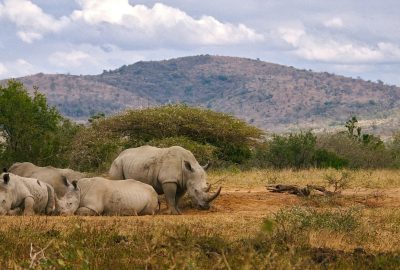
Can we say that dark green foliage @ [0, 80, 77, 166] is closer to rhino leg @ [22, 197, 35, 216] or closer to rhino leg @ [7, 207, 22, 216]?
rhino leg @ [7, 207, 22, 216]

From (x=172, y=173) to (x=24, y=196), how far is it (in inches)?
132

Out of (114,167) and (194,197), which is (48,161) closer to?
(114,167)

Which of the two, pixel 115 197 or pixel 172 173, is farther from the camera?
pixel 172 173

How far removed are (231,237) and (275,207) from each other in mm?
5650

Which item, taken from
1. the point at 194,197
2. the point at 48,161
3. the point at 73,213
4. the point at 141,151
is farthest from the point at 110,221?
the point at 48,161

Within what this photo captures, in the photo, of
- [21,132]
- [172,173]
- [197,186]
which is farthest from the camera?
[21,132]

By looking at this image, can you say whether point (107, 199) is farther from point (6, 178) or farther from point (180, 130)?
point (180, 130)

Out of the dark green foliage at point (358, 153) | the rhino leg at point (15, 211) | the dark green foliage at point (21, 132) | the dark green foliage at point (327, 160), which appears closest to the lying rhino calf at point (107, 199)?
the rhino leg at point (15, 211)

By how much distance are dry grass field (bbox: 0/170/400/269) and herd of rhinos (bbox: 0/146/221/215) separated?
0.68 m

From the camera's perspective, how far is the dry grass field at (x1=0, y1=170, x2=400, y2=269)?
25.0 ft

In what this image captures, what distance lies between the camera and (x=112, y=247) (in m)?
9.29

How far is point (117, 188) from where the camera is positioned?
48.9 ft

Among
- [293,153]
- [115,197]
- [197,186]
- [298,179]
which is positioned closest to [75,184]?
[115,197]

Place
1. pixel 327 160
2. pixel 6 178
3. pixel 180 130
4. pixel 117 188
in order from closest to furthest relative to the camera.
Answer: pixel 6 178
pixel 117 188
pixel 180 130
pixel 327 160
